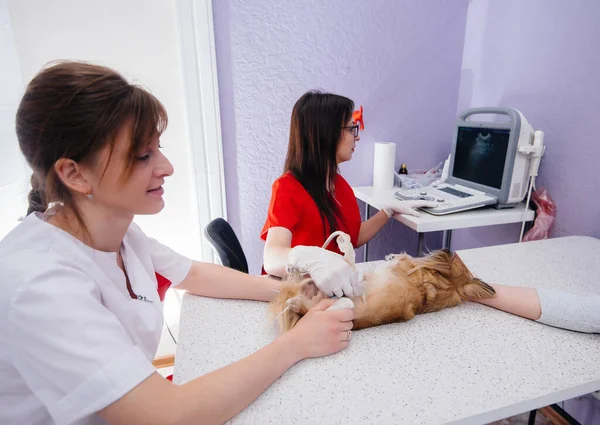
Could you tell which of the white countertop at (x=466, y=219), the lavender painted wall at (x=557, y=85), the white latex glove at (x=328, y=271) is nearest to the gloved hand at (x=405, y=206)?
the white countertop at (x=466, y=219)

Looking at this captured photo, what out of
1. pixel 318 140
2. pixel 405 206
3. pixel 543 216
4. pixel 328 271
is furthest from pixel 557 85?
pixel 328 271

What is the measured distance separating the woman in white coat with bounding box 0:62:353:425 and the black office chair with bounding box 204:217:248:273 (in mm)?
422

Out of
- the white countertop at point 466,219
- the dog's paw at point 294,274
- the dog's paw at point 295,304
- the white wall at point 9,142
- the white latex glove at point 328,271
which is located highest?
the white wall at point 9,142

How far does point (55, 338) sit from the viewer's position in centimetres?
52

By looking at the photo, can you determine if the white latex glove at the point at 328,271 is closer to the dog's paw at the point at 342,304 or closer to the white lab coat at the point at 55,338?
the dog's paw at the point at 342,304

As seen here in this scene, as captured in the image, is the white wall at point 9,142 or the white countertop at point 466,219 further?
the white countertop at point 466,219

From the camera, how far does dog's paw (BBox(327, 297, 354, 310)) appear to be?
822mm

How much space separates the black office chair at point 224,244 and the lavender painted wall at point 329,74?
79 cm

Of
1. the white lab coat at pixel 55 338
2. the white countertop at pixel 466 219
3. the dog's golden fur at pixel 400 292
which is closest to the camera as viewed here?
the white lab coat at pixel 55 338

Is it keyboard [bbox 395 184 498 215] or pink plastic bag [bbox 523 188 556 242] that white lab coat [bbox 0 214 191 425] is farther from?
pink plastic bag [bbox 523 188 556 242]

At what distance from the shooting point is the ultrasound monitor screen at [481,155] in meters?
1.73

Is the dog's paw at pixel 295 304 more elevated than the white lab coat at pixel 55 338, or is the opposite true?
the white lab coat at pixel 55 338

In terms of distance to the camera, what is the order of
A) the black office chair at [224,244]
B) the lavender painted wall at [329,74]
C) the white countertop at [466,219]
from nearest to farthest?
the black office chair at [224,244] < the white countertop at [466,219] < the lavender painted wall at [329,74]

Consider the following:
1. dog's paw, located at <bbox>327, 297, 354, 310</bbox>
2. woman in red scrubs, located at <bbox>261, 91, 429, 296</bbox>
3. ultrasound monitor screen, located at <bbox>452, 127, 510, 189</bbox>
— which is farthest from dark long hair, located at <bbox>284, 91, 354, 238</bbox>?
ultrasound monitor screen, located at <bbox>452, 127, 510, 189</bbox>
